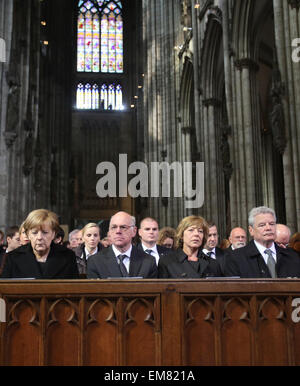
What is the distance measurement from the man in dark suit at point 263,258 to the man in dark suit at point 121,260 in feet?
2.25

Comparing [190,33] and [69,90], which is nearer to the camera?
[190,33]

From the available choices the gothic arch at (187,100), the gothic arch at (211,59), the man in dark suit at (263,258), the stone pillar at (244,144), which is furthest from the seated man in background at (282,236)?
the gothic arch at (187,100)

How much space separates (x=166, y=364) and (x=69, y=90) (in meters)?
34.2

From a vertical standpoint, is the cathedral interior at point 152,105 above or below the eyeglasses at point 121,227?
above

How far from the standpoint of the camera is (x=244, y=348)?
8.25 ft

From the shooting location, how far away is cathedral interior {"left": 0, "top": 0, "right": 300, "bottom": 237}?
45.1ft

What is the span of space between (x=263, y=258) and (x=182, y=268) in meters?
0.67

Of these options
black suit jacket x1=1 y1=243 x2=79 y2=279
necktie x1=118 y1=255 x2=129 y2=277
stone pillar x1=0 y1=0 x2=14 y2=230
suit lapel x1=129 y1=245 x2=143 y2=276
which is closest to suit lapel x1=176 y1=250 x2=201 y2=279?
suit lapel x1=129 y1=245 x2=143 y2=276

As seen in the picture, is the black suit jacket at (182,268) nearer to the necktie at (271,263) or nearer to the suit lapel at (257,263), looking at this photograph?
the suit lapel at (257,263)

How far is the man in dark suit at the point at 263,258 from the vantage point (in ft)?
12.4

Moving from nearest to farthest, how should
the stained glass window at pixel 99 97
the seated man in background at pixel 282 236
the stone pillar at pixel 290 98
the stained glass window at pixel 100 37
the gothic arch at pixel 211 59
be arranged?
1. the seated man in background at pixel 282 236
2. the stone pillar at pixel 290 98
3. the gothic arch at pixel 211 59
4. the stained glass window at pixel 99 97
5. the stained glass window at pixel 100 37

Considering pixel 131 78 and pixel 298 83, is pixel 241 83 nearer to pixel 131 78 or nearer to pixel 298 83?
pixel 298 83
